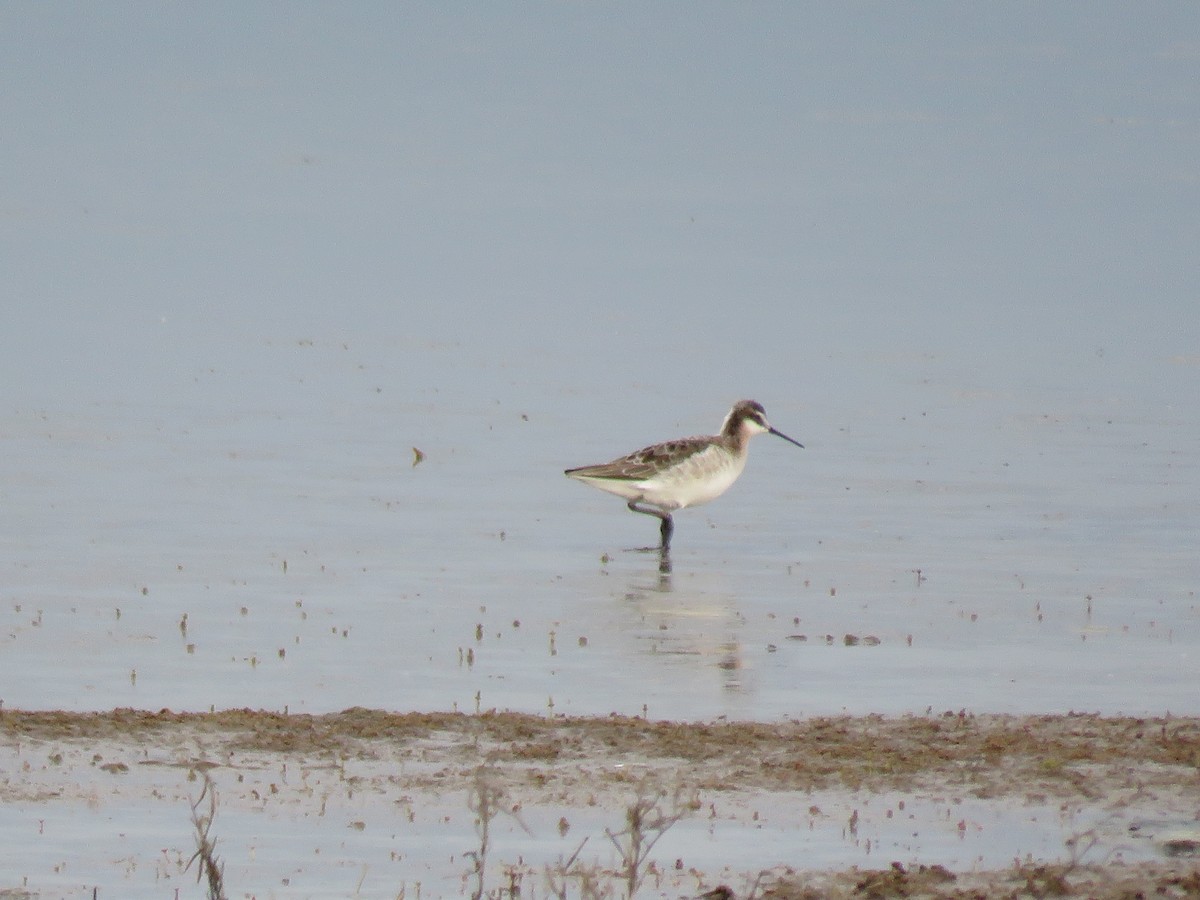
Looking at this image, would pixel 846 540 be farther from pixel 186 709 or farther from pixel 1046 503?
pixel 186 709

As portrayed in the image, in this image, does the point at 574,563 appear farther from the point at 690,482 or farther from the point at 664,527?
the point at 690,482

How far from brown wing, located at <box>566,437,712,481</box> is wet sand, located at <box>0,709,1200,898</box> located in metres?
9.73

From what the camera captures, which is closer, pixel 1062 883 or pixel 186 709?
pixel 1062 883

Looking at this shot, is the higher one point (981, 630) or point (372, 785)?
point (981, 630)

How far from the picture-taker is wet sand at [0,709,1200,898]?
11.1 meters

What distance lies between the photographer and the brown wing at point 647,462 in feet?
75.5

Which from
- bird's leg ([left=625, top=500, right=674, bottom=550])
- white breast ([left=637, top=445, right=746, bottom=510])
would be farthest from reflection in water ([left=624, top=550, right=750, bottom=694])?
white breast ([left=637, top=445, right=746, bottom=510])

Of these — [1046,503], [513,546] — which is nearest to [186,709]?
[513,546]

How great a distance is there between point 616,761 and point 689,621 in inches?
215

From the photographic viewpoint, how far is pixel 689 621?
17469mm

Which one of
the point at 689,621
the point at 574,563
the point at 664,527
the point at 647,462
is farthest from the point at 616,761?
the point at 647,462

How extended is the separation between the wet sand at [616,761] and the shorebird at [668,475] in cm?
965

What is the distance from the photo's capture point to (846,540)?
23.0m

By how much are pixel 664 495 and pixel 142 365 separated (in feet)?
77.3
